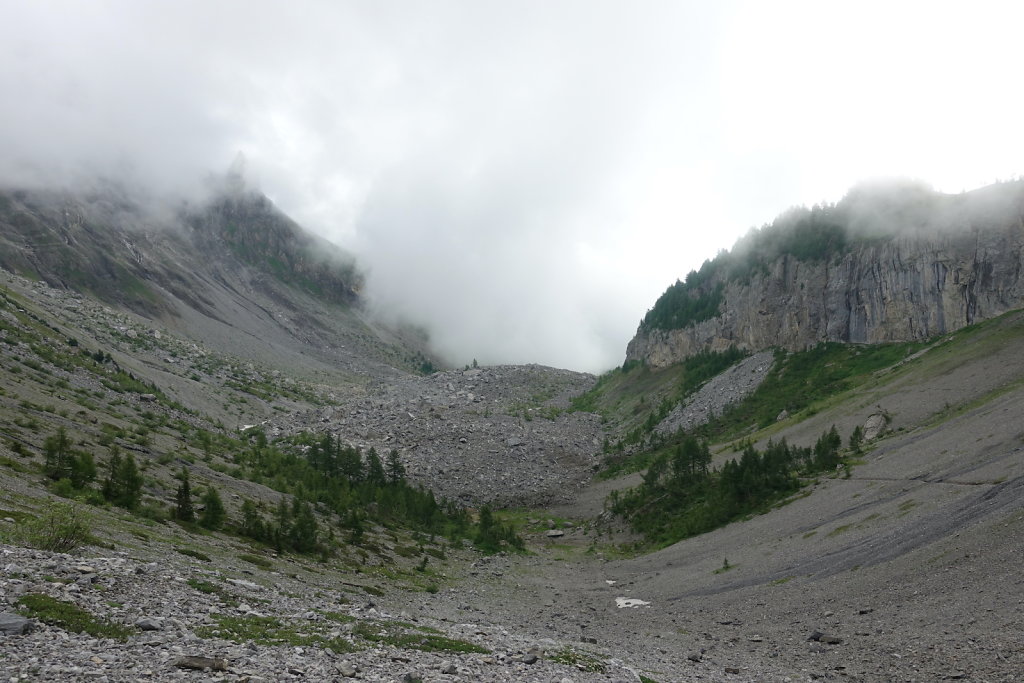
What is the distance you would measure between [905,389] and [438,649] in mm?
88894

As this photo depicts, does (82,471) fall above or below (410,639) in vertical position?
above

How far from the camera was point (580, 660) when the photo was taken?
24359 millimetres

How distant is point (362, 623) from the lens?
2373 cm

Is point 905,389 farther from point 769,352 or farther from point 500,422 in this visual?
point 500,422

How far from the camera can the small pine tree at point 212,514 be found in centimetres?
4047

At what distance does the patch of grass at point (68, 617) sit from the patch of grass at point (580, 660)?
15.1 metres

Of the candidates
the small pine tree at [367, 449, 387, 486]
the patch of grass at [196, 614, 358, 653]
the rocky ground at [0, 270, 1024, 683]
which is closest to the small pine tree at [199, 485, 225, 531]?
the rocky ground at [0, 270, 1024, 683]

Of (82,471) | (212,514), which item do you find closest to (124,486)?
(82,471)

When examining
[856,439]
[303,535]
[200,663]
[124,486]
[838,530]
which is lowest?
[200,663]

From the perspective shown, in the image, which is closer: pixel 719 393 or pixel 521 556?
pixel 521 556

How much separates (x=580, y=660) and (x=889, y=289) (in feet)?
431

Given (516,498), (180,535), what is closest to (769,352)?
(516,498)

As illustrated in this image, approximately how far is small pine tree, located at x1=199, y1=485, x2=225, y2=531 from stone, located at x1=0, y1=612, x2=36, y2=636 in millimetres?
27991

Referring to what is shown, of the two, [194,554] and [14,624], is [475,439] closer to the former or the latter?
[194,554]
